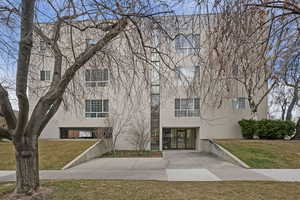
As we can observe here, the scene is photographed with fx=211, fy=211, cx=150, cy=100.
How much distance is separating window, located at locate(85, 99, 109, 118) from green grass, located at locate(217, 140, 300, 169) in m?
10.7

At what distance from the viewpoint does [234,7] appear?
3.68m

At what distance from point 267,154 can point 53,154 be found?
1309 centimetres

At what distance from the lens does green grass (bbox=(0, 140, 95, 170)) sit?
11327 millimetres

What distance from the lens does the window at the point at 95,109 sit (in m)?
19.6

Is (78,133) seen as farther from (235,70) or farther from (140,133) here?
(235,70)

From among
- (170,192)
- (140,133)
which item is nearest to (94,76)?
(170,192)

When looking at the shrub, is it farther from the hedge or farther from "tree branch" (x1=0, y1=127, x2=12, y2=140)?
"tree branch" (x1=0, y1=127, x2=12, y2=140)

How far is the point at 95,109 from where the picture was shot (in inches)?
776

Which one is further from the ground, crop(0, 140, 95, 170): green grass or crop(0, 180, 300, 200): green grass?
crop(0, 180, 300, 200): green grass

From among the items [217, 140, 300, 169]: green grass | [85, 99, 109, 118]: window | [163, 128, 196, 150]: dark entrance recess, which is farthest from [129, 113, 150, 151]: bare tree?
[217, 140, 300, 169]: green grass

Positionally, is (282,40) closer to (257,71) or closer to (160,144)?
(257,71)

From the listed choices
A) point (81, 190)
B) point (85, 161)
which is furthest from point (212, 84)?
point (85, 161)

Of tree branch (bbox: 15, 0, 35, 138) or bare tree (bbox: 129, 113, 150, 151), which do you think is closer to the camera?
tree branch (bbox: 15, 0, 35, 138)

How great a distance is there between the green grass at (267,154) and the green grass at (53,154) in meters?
10.0
